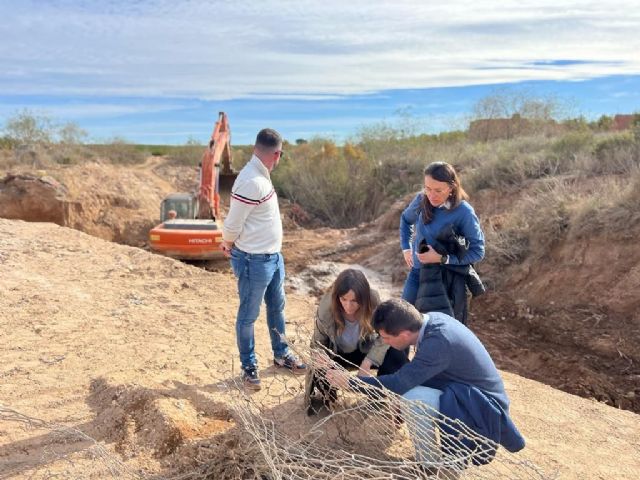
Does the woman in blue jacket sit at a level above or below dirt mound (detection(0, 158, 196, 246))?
above

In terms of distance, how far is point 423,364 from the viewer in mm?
3059

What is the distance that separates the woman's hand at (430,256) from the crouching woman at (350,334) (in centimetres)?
44

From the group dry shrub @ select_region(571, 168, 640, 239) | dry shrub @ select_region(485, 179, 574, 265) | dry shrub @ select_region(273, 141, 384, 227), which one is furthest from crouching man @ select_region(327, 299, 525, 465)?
dry shrub @ select_region(273, 141, 384, 227)

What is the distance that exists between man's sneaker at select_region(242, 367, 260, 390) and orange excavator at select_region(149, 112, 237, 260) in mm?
6110

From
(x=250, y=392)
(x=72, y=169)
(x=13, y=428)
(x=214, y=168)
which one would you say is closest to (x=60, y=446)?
(x=13, y=428)

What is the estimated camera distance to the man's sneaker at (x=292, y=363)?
4.89 meters

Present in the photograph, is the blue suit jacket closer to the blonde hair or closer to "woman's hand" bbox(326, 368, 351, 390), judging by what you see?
"woman's hand" bbox(326, 368, 351, 390)

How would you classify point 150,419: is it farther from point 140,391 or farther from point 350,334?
point 350,334

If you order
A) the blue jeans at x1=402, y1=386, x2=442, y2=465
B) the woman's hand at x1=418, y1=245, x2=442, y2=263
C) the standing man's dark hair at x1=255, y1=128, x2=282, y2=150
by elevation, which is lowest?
the blue jeans at x1=402, y1=386, x2=442, y2=465

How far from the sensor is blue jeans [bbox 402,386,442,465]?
9.90 feet

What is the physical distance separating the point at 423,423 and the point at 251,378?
1768 mm

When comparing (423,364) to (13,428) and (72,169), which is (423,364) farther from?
(72,169)

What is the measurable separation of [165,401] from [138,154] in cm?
3110

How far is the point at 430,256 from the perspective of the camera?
3898 millimetres
